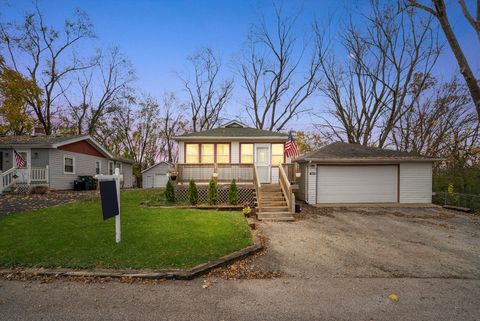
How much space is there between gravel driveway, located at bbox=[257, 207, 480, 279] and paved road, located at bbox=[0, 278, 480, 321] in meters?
0.49

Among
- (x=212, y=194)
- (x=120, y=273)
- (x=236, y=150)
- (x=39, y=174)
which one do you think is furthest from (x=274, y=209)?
(x=39, y=174)

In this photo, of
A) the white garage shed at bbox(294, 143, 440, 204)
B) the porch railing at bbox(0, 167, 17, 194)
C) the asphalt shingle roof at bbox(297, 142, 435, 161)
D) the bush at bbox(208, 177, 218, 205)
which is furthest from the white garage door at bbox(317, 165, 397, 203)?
the porch railing at bbox(0, 167, 17, 194)

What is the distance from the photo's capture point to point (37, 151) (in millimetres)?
15555

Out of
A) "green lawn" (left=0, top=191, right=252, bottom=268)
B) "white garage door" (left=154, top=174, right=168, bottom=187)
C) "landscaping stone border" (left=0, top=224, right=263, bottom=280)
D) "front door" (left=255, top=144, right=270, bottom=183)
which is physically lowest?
"white garage door" (left=154, top=174, right=168, bottom=187)

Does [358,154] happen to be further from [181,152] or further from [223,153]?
[181,152]

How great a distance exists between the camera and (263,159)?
14195mm

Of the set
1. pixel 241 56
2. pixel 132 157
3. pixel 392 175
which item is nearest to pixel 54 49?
pixel 132 157

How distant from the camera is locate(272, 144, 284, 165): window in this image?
14.2 meters

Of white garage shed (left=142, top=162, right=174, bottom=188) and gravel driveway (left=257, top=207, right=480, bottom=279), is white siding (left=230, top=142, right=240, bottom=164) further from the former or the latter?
white garage shed (left=142, top=162, right=174, bottom=188)

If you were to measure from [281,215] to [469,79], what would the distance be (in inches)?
271

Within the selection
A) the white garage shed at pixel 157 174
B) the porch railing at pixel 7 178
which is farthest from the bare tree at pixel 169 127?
the porch railing at pixel 7 178

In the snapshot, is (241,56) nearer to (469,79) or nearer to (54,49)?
(54,49)

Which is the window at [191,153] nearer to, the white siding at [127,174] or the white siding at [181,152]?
the white siding at [181,152]

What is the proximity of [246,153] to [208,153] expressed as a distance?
7.63ft
